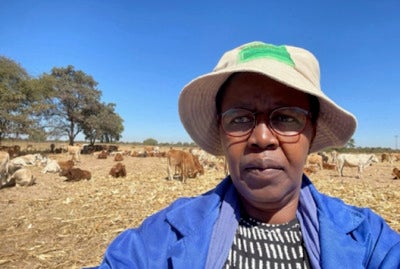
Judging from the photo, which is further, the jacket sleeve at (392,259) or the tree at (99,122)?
the tree at (99,122)

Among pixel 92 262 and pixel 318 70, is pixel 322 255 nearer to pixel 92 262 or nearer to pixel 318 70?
pixel 318 70

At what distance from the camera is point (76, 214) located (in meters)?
8.53

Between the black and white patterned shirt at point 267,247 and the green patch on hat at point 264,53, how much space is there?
893mm

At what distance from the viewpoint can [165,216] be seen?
70.3 inches

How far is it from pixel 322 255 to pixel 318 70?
99 centimetres

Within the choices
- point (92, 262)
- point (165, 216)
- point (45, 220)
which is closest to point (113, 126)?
point (45, 220)

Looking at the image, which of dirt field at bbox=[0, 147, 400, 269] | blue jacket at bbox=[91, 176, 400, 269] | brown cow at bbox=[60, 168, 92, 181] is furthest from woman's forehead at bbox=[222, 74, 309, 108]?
brown cow at bbox=[60, 168, 92, 181]

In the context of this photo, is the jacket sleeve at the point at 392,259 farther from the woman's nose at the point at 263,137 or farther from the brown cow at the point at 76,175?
the brown cow at the point at 76,175

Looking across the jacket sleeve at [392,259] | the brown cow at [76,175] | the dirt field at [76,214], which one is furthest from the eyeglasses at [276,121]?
the brown cow at [76,175]

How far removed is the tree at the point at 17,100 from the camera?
31756mm

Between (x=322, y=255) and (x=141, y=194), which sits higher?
(x=322, y=255)

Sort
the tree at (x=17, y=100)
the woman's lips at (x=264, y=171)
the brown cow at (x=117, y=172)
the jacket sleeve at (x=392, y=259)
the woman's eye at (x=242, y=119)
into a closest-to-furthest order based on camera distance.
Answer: the jacket sleeve at (x=392, y=259), the woman's lips at (x=264, y=171), the woman's eye at (x=242, y=119), the brown cow at (x=117, y=172), the tree at (x=17, y=100)

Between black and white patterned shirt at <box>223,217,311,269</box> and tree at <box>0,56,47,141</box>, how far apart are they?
35182 millimetres

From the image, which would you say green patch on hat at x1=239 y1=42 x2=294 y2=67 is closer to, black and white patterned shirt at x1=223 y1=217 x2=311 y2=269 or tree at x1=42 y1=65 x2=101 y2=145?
black and white patterned shirt at x1=223 y1=217 x2=311 y2=269
